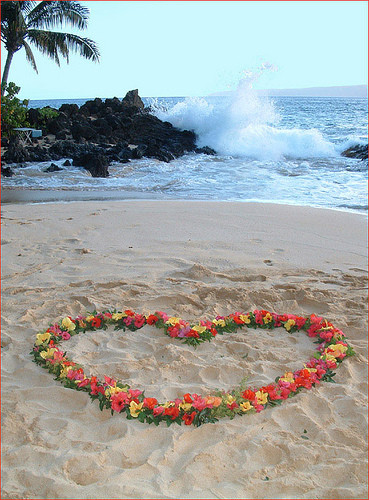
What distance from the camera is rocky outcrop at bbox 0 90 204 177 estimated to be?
15359mm

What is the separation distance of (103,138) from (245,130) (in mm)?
6351

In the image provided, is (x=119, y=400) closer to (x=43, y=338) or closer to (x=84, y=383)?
(x=84, y=383)

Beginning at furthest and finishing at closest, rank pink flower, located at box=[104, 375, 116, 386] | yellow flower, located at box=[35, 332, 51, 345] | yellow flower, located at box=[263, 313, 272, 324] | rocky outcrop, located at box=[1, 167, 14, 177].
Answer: rocky outcrop, located at box=[1, 167, 14, 177]
yellow flower, located at box=[263, 313, 272, 324]
yellow flower, located at box=[35, 332, 51, 345]
pink flower, located at box=[104, 375, 116, 386]

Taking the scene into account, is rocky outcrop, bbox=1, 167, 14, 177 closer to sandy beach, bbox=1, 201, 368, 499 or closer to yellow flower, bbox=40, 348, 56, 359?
sandy beach, bbox=1, 201, 368, 499

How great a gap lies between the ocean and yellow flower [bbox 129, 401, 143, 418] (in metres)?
7.48

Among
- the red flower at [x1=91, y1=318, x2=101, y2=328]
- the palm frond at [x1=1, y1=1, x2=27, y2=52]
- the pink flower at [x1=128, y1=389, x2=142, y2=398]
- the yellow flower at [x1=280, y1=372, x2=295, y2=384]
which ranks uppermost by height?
the palm frond at [x1=1, y1=1, x2=27, y2=52]

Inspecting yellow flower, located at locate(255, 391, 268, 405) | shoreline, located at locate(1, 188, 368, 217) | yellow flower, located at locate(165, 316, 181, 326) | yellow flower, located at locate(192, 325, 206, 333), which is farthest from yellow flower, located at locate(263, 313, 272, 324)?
shoreline, located at locate(1, 188, 368, 217)

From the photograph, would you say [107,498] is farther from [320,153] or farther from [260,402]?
[320,153]

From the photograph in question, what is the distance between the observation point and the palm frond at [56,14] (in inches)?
703

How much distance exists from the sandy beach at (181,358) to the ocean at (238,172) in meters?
3.49

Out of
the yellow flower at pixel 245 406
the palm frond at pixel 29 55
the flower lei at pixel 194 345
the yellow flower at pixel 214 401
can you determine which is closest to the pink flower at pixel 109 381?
the flower lei at pixel 194 345

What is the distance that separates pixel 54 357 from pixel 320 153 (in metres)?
18.8

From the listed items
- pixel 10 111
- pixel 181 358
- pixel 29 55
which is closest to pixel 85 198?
pixel 181 358

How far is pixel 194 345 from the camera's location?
13.4 ft
